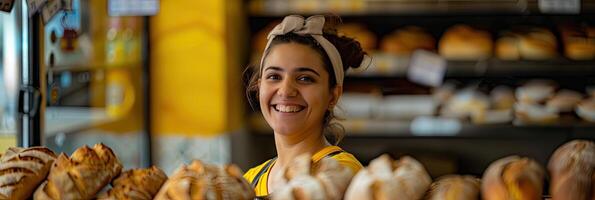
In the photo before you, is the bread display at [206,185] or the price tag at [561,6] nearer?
the bread display at [206,185]

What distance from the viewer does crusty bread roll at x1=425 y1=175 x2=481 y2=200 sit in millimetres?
938

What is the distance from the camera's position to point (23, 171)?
3.83 ft

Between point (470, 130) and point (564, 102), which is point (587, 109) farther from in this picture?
point (470, 130)

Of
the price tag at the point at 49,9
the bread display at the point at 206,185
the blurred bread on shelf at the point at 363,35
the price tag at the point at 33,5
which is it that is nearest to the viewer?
the bread display at the point at 206,185

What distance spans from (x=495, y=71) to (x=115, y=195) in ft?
11.1

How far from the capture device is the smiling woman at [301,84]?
1656mm

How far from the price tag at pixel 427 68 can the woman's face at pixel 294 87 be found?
102 inches

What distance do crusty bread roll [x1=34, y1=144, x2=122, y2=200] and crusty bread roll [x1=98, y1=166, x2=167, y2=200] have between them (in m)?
0.02

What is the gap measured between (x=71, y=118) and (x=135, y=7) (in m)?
1.32

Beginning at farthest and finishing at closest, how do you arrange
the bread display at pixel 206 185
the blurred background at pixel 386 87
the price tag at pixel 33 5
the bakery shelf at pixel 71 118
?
the blurred background at pixel 386 87, the bakery shelf at pixel 71 118, the price tag at pixel 33 5, the bread display at pixel 206 185

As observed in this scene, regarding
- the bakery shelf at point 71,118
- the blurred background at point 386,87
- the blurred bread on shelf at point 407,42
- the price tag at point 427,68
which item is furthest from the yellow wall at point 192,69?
the price tag at point 427,68

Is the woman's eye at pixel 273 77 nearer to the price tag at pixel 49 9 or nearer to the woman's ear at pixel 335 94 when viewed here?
the woman's ear at pixel 335 94

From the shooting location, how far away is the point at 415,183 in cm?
97

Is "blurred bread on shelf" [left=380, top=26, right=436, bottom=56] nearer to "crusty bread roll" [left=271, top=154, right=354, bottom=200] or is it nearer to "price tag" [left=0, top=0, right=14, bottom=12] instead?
"price tag" [left=0, top=0, right=14, bottom=12]
